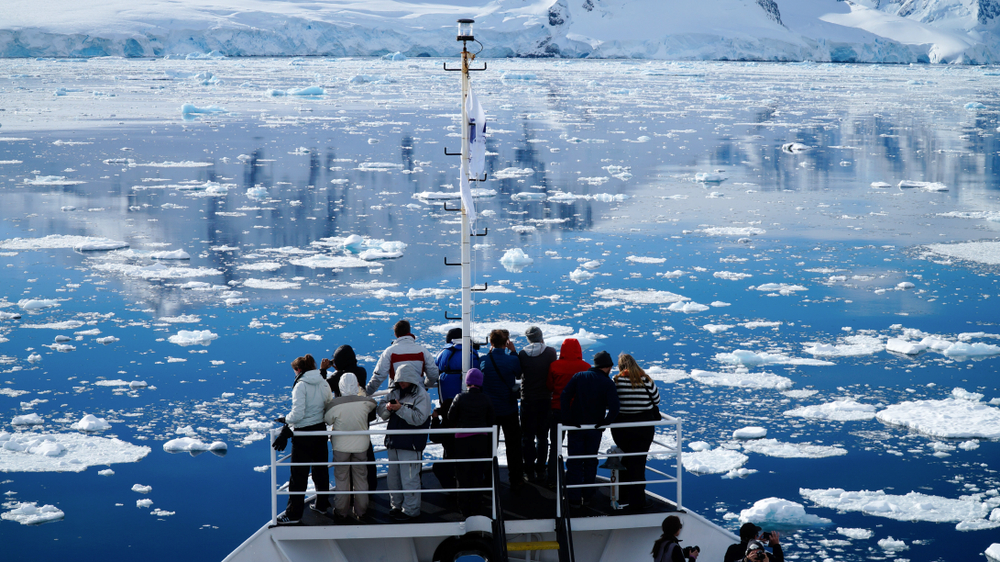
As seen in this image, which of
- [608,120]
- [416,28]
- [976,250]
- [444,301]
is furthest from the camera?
[416,28]

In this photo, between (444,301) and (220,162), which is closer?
(444,301)

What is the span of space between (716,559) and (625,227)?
12669 mm

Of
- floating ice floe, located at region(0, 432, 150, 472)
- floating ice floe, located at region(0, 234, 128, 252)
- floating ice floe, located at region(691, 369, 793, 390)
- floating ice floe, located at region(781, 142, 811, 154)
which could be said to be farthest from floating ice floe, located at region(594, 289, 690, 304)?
floating ice floe, located at region(781, 142, 811, 154)

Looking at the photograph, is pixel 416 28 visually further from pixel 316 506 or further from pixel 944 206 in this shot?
pixel 316 506

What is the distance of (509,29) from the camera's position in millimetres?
92875

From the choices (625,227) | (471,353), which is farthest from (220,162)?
(471,353)

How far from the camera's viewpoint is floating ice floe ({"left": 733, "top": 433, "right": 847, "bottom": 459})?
8.36 metres

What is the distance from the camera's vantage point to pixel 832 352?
1101 cm

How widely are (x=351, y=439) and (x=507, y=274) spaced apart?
911 cm

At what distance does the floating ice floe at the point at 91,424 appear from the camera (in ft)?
28.9

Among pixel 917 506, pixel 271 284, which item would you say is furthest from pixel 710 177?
pixel 917 506

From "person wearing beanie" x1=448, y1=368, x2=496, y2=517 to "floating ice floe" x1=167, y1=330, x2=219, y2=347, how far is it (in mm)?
6386

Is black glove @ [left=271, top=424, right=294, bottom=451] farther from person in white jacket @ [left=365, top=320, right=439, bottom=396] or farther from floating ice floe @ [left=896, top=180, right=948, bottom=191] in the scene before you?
floating ice floe @ [left=896, top=180, right=948, bottom=191]

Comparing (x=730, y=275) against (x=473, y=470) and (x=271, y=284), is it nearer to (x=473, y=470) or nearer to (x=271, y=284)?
(x=271, y=284)
